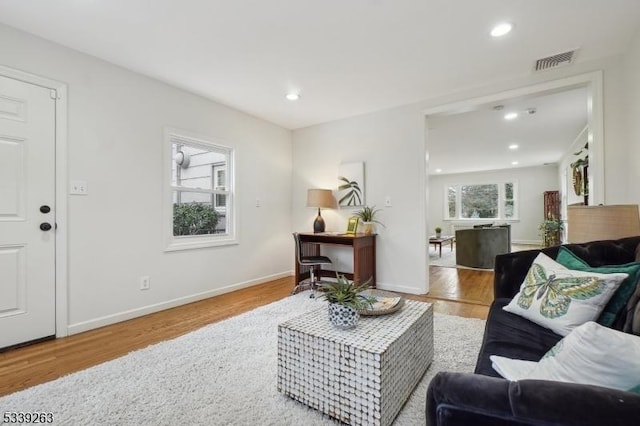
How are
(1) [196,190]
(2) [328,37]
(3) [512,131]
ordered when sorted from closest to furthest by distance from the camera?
(2) [328,37] → (1) [196,190] → (3) [512,131]

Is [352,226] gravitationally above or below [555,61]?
below

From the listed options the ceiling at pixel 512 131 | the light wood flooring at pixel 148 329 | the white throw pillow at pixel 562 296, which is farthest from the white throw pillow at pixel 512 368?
the ceiling at pixel 512 131

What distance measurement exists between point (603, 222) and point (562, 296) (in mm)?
996

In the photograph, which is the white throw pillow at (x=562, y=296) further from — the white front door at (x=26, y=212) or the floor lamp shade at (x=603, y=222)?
the white front door at (x=26, y=212)

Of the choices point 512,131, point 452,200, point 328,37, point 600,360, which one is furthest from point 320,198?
point 452,200

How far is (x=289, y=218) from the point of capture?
4.79 metres

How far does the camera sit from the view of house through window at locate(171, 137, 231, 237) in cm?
342

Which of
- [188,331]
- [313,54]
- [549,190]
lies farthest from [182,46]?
[549,190]

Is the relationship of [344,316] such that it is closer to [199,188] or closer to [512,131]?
[199,188]

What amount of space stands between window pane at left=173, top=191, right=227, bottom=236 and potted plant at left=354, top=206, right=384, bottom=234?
1791mm

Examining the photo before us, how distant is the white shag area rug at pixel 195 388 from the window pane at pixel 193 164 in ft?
5.94

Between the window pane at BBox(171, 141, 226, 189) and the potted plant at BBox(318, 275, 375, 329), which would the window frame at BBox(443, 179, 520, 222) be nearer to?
the window pane at BBox(171, 141, 226, 189)

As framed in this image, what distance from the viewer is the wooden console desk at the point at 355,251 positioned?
364 centimetres

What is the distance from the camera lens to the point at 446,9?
6.72 feet
